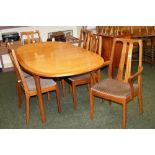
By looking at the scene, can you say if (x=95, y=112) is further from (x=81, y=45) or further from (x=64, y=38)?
(x=64, y=38)

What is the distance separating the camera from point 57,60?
2717 millimetres

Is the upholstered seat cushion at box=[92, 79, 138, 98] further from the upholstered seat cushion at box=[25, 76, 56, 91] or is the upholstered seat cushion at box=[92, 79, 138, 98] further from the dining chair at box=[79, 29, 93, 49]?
the dining chair at box=[79, 29, 93, 49]

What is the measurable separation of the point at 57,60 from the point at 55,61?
5 cm

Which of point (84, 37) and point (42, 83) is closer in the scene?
point (42, 83)

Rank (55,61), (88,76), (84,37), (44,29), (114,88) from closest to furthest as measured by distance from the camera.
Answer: (114,88) → (55,61) → (88,76) → (84,37) → (44,29)

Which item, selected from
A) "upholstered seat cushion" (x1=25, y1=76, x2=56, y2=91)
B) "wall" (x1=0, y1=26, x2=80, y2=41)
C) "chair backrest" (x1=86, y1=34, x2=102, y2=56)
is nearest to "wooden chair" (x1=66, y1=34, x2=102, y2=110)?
"chair backrest" (x1=86, y1=34, x2=102, y2=56)

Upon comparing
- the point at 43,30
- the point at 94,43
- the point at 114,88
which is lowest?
the point at 114,88

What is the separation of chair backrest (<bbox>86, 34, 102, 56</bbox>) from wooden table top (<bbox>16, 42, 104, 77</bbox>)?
12 centimetres

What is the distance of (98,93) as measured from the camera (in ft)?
8.25

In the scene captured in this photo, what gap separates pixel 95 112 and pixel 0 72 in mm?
2691

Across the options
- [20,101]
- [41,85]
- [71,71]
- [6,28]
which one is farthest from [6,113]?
[6,28]

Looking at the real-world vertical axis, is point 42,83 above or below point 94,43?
below

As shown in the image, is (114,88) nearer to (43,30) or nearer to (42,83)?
(42,83)

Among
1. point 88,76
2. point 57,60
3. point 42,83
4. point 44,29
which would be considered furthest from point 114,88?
point 44,29
